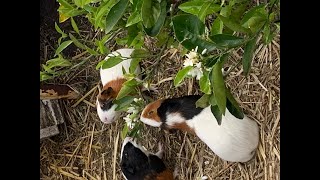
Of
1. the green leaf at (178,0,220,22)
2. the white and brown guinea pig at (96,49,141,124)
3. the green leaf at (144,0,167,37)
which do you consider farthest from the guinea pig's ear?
the green leaf at (178,0,220,22)

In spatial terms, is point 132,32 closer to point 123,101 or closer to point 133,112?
point 123,101

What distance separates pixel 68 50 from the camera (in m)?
2.45

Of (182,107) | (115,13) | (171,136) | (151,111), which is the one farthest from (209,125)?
(115,13)

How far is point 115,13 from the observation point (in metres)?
1.30

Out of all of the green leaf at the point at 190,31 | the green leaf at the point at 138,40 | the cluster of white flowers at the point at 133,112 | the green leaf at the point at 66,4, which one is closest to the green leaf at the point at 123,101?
the cluster of white flowers at the point at 133,112

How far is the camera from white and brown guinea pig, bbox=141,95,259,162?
5.72 feet

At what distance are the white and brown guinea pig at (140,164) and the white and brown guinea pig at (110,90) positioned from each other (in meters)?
0.12

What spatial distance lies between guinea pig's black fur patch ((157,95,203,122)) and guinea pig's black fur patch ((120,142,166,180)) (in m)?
0.19

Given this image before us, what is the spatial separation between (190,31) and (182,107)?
0.79m

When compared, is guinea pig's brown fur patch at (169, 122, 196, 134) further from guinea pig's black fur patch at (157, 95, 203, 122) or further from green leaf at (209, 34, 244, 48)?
green leaf at (209, 34, 244, 48)
